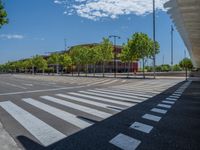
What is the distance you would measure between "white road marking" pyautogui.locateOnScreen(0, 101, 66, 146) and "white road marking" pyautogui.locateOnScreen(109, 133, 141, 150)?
130 centimetres

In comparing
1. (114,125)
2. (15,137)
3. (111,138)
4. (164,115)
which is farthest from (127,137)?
(164,115)

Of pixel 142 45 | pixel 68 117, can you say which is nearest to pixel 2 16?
pixel 68 117

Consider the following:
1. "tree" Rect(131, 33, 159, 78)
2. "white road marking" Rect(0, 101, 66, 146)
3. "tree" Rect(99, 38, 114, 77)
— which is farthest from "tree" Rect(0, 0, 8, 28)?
"tree" Rect(99, 38, 114, 77)

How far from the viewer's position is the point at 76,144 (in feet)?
21.4

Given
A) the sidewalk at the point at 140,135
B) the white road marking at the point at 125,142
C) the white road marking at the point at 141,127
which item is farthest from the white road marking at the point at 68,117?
the white road marking at the point at 125,142

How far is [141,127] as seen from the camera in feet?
27.1

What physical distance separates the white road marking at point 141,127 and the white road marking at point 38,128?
205cm

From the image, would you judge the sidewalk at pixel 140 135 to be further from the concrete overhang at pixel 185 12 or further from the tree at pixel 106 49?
the tree at pixel 106 49

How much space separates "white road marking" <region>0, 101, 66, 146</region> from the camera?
6.99 metres

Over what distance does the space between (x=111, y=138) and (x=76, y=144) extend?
89cm

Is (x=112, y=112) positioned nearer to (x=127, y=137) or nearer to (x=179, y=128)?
(x=179, y=128)

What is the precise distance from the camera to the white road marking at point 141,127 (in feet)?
25.8

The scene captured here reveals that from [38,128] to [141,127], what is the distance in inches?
110

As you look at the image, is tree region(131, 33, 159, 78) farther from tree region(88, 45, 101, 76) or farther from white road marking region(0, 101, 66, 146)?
white road marking region(0, 101, 66, 146)
